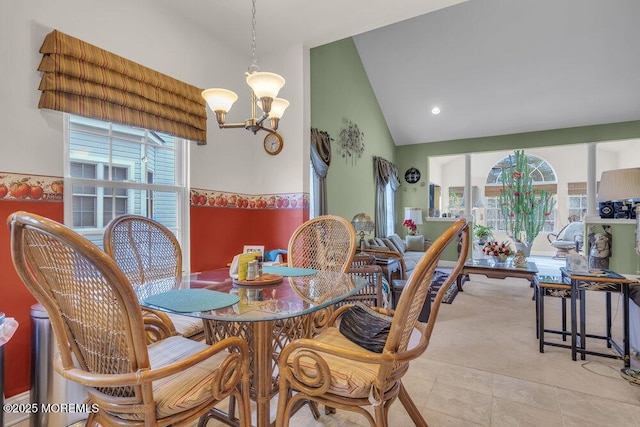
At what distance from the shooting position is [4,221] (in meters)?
1.75

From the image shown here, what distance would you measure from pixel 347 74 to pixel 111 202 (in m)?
3.99

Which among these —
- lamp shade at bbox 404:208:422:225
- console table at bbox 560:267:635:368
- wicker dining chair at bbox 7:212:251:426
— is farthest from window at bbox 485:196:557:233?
wicker dining chair at bbox 7:212:251:426

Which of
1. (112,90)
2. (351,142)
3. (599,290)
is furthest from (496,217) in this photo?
(112,90)

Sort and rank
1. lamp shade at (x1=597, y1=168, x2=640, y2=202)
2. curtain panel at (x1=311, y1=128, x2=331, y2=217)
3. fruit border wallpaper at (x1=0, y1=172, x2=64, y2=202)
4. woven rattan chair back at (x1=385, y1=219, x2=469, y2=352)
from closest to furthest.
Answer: woven rattan chair back at (x1=385, y1=219, x2=469, y2=352), fruit border wallpaper at (x1=0, y1=172, x2=64, y2=202), lamp shade at (x1=597, y1=168, x2=640, y2=202), curtain panel at (x1=311, y1=128, x2=331, y2=217)

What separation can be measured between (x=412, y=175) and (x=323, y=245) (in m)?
Answer: 5.62

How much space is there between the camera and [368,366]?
48.7 inches

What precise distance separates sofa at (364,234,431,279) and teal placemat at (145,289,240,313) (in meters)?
2.67

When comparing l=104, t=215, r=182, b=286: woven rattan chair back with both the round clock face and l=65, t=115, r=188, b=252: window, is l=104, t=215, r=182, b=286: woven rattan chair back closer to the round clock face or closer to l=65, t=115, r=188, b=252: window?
l=65, t=115, r=188, b=252: window


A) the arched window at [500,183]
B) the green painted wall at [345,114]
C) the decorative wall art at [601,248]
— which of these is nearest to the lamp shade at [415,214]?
the green painted wall at [345,114]

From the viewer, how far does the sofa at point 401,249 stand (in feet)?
12.8

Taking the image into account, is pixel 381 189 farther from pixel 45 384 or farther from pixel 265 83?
pixel 45 384

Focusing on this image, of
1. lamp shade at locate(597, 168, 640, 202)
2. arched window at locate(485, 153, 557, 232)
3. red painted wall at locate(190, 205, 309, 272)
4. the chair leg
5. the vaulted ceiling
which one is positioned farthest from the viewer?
arched window at locate(485, 153, 557, 232)

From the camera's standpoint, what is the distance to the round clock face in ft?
11.0

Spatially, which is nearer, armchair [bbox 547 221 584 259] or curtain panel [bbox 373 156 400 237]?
curtain panel [bbox 373 156 400 237]
